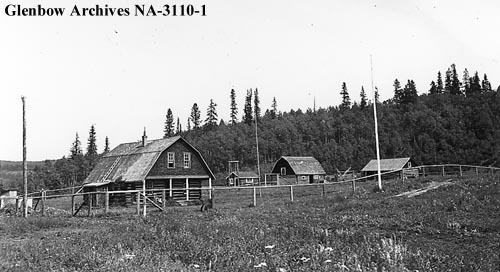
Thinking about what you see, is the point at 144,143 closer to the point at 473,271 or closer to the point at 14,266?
the point at 14,266

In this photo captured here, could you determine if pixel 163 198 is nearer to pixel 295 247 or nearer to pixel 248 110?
pixel 295 247

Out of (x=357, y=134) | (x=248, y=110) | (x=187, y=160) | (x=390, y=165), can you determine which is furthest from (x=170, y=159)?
(x=248, y=110)

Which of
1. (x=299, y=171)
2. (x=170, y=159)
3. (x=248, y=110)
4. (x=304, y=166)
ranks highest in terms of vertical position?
(x=248, y=110)

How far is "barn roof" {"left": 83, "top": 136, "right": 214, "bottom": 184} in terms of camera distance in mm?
39344

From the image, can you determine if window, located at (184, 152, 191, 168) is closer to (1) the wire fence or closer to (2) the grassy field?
(1) the wire fence

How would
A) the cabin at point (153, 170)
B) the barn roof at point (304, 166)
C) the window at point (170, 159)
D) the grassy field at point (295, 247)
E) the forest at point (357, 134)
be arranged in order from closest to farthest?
the grassy field at point (295, 247) → the cabin at point (153, 170) → the window at point (170, 159) → the barn roof at point (304, 166) → the forest at point (357, 134)

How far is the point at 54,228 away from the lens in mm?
18047

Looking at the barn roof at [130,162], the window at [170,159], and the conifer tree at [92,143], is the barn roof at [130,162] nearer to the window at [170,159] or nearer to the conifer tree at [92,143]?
the window at [170,159]

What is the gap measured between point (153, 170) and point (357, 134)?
10619 cm

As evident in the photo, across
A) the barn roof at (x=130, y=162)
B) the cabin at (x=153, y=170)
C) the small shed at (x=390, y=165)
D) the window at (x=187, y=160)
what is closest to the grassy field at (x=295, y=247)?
the barn roof at (x=130, y=162)

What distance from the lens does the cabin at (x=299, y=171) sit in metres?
74.7

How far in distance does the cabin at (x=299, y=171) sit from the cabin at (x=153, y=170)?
32018 mm

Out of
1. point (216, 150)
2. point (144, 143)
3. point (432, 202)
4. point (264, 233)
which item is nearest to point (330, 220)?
point (264, 233)

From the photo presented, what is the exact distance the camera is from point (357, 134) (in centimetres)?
13775
